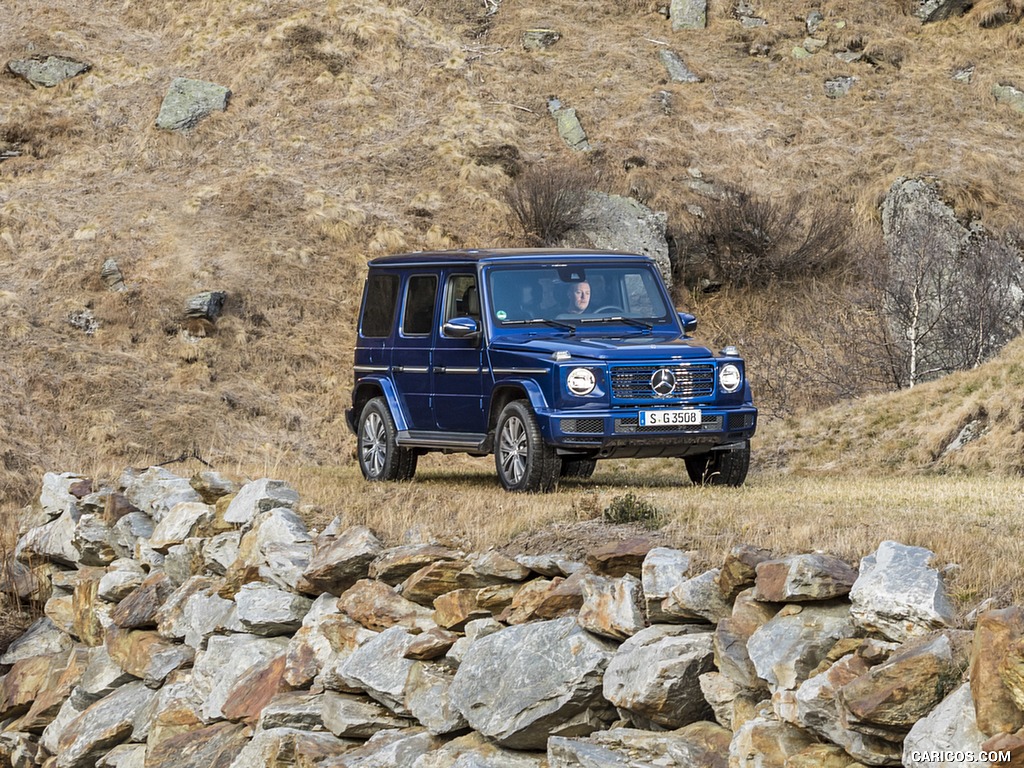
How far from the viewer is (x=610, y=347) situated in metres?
11.1

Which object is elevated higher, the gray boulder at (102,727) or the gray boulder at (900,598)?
the gray boulder at (900,598)

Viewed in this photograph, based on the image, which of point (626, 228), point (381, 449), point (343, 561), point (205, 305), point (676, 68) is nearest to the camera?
point (343, 561)

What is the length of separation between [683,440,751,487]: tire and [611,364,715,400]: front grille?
0.83 meters

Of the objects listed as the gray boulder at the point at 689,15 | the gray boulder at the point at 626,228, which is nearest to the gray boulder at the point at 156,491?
the gray boulder at the point at 626,228

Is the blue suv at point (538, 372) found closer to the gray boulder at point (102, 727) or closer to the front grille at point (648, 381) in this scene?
the front grille at point (648, 381)

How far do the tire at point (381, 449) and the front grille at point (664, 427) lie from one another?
2.74 metres

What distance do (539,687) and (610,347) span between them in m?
3.95

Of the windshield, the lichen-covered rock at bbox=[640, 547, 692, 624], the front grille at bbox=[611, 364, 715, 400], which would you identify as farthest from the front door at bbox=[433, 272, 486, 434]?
the lichen-covered rock at bbox=[640, 547, 692, 624]

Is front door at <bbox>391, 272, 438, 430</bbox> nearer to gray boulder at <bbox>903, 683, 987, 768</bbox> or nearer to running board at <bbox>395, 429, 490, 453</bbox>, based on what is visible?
running board at <bbox>395, 429, 490, 453</bbox>

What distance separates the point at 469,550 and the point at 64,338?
18.0 metres

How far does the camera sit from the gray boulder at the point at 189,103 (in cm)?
3431

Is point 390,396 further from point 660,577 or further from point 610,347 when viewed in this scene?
point 660,577

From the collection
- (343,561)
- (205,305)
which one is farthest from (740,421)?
(205,305)

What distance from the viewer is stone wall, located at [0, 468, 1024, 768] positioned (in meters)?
5.86
